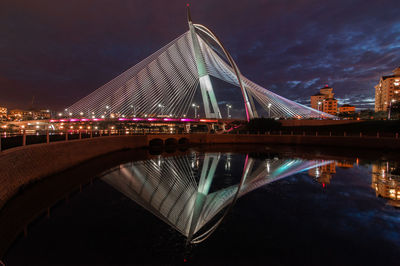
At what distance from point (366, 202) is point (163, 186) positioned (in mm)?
9831

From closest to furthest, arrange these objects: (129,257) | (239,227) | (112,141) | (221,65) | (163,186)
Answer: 1. (129,257)
2. (239,227)
3. (163,186)
4. (112,141)
5. (221,65)

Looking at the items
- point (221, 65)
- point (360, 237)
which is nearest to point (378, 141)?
point (221, 65)

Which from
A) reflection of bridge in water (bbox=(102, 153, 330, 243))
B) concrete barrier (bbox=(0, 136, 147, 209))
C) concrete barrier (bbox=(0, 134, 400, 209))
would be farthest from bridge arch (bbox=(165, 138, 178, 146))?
reflection of bridge in water (bbox=(102, 153, 330, 243))

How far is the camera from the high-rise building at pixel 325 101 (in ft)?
398

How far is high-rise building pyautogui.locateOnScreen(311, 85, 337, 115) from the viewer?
121250 millimetres

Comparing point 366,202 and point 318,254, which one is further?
point 366,202

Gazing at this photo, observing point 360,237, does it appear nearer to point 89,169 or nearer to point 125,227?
point 125,227

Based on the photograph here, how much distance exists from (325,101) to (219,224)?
5306 inches

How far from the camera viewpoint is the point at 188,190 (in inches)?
468

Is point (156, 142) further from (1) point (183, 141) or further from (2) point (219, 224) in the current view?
(2) point (219, 224)

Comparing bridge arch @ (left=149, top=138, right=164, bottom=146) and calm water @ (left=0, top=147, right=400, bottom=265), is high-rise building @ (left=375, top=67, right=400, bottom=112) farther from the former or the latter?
calm water @ (left=0, top=147, right=400, bottom=265)

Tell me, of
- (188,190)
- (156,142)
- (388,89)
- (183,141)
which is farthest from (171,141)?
(388,89)

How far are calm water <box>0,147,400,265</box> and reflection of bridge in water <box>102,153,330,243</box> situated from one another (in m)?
0.05

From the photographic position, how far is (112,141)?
86.9 ft
